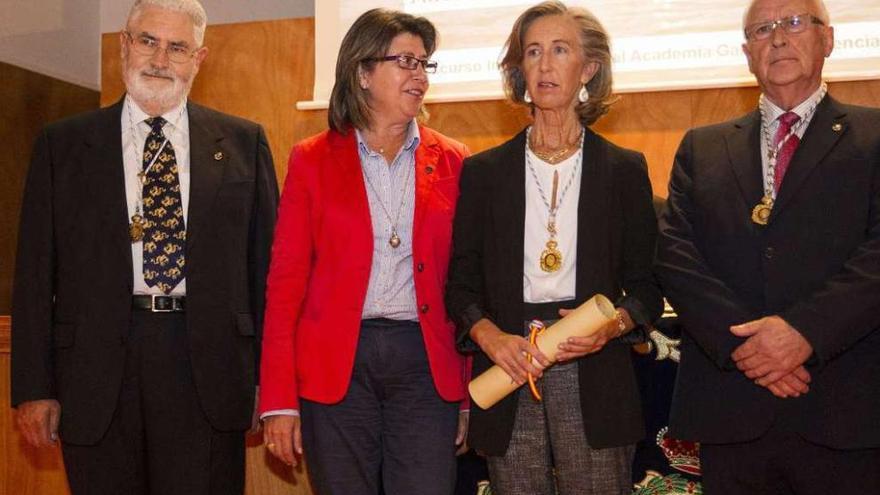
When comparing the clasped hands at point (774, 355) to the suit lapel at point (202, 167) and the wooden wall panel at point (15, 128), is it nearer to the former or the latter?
the suit lapel at point (202, 167)

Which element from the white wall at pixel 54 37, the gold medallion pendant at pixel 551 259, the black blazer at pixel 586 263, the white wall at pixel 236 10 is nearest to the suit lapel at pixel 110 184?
the black blazer at pixel 586 263

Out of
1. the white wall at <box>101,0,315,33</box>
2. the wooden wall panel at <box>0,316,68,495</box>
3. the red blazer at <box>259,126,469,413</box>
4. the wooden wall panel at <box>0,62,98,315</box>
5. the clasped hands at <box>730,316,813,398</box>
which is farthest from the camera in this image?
the white wall at <box>101,0,315,33</box>

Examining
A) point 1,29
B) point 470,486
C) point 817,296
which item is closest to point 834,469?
point 817,296

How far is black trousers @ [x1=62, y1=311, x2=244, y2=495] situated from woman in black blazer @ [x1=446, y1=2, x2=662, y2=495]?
77cm

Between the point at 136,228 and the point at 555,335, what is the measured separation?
1.25m

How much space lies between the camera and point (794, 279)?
246cm

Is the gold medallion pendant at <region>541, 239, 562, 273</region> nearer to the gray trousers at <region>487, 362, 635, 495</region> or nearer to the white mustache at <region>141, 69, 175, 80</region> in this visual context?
the gray trousers at <region>487, 362, 635, 495</region>

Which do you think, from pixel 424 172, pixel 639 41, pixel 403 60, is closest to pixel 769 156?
pixel 424 172

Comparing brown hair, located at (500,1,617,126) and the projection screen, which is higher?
the projection screen

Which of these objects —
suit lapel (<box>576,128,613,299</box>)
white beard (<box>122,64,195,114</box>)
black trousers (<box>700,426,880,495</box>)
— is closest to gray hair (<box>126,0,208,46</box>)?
white beard (<box>122,64,195,114</box>)

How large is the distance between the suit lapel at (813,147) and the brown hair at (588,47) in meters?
0.54

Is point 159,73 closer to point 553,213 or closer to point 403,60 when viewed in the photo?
point 403,60

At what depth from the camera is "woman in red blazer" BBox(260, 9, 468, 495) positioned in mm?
2680

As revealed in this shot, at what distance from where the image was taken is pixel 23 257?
2889 millimetres
